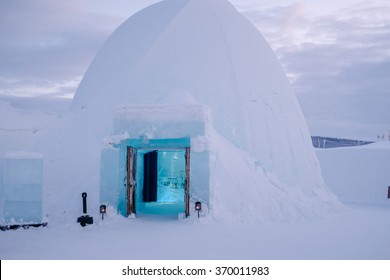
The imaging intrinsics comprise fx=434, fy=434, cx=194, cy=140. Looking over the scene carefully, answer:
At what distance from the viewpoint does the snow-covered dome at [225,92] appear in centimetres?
1444

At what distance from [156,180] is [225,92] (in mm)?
6455

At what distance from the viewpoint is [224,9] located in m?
18.1

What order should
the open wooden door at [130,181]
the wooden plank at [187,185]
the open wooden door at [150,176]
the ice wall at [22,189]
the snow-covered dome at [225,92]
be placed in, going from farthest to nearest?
the open wooden door at [150,176], the snow-covered dome at [225,92], the open wooden door at [130,181], the wooden plank at [187,185], the ice wall at [22,189]

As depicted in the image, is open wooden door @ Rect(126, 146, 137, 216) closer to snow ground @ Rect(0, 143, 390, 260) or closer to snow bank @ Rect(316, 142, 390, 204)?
snow ground @ Rect(0, 143, 390, 260)

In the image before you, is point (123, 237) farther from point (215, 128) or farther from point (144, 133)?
point (215, 128)

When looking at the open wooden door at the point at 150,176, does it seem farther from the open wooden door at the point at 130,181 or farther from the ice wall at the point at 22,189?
the ice wall at the point at 22,189

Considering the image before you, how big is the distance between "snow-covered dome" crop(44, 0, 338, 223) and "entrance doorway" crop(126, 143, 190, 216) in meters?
1.81

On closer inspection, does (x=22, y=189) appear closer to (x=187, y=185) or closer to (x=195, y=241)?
(x=187, y=185)

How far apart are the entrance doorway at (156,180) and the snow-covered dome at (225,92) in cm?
181

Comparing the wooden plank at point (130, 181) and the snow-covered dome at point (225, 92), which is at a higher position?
the snow-covered dome at point (225, 92)

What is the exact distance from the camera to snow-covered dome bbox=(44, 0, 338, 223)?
14438mm

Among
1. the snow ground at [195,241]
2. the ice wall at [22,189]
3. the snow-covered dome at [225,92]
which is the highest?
the snow-covered dome at [225,92]

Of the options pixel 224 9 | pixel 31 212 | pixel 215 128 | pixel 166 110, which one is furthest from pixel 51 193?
pixel 224 9

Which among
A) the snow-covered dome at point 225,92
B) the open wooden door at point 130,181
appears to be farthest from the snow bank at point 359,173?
the open wooden door at point 130,181
